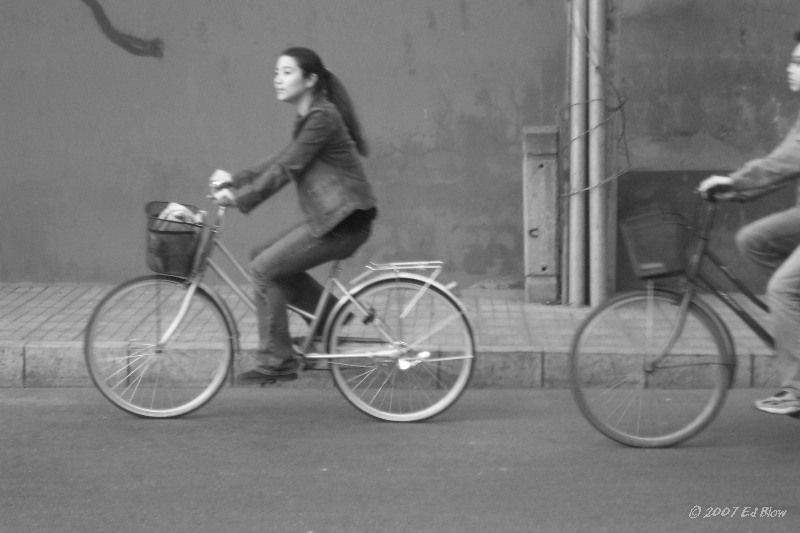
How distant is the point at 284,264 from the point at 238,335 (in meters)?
0.46

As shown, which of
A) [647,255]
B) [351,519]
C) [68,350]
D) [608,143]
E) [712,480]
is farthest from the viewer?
[608,143]

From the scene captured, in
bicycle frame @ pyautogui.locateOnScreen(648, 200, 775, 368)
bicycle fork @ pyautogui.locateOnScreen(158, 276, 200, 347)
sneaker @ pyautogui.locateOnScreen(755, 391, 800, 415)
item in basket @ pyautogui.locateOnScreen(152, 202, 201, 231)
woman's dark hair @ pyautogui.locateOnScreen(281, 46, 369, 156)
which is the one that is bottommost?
sneaker @ pyautogui.locateOnScreen(755, 391, 800, 415)

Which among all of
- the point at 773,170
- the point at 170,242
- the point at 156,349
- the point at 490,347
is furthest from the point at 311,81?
the point at 773,170

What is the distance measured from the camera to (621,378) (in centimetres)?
526

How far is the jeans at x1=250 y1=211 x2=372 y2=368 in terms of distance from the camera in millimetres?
5520

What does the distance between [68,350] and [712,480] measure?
11.5 feet

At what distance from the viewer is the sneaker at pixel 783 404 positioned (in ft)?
16.4

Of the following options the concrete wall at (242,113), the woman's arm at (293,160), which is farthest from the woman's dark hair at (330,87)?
the concrete wall at (242,113)

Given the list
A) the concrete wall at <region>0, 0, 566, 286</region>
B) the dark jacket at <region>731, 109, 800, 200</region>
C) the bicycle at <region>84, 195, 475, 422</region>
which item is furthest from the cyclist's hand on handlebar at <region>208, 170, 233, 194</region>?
the concrete wall at <region>0, 0, 566, 286</region>

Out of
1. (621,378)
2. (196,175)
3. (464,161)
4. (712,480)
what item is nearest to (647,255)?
(621,378)

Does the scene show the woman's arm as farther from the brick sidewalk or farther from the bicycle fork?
the brick sidewalk

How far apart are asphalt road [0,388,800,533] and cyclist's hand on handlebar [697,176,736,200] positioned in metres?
1.07

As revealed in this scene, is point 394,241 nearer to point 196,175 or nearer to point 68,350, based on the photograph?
point 196,175

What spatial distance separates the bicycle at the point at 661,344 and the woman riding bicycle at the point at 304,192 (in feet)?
3.88
